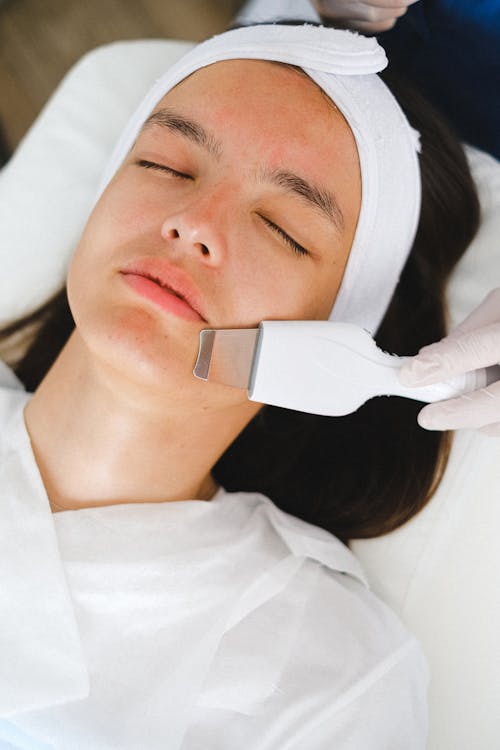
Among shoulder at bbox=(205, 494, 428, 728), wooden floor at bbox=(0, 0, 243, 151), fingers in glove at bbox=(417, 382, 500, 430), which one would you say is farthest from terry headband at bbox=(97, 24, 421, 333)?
wooden floor at bbox=(0, 0, 243, 151)

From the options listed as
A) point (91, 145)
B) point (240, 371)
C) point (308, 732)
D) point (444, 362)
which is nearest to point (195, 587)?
point (308, 732)

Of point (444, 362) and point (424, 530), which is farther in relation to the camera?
point (424, 530)

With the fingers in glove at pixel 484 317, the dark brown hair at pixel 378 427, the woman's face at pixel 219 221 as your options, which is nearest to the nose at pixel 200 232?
the woman's face at pixel 219 221

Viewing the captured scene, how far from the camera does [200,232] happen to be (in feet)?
2.90

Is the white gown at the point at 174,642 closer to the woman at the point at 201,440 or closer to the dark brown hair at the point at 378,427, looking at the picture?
the woman at the point at 201,440

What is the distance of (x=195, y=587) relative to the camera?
1053 millimetres

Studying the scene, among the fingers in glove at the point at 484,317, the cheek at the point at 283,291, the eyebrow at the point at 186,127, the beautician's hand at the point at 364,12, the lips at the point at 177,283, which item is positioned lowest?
the fingers in glove at the point at 484,317

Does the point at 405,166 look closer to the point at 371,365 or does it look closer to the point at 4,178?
the point at 371,365

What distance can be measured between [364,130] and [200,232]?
30 cm

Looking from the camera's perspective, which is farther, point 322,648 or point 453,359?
point 322,648

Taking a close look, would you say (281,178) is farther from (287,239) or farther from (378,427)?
(378,427)

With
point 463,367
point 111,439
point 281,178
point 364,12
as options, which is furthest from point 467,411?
point 364,12

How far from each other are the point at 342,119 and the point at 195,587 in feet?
2.21

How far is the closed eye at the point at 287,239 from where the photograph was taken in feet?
3.09
